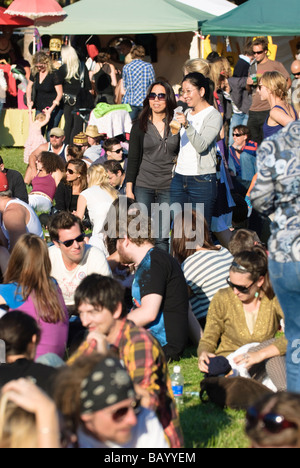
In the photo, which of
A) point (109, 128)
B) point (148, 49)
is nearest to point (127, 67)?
point (109, 128)

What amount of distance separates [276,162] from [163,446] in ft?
5.36

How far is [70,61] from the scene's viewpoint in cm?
1366

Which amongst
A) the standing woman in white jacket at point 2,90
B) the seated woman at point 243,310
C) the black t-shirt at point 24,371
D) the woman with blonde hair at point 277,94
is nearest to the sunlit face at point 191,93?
the woman with blonde hair at point 277,94

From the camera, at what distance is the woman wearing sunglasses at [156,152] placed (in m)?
7.54

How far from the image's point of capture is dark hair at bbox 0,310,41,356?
12.9 ft

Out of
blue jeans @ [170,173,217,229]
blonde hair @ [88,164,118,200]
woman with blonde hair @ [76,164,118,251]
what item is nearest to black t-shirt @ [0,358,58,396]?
blue jeans @ [170,173,217,229]

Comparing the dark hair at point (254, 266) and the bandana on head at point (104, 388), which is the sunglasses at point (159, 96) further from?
the bandana on head at point (104, 388)

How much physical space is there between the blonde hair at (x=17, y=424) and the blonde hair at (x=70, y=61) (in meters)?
11.4

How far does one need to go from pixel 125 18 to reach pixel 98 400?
13.4 m

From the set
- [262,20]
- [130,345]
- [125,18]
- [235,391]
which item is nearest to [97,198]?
[235,391]

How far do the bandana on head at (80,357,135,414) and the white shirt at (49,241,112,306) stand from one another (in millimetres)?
3358

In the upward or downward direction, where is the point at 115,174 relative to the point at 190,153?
downward

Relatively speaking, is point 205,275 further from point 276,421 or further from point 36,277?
point 276,421

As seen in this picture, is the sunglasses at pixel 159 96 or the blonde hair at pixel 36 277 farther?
the sunglasses at pixel 159 96
